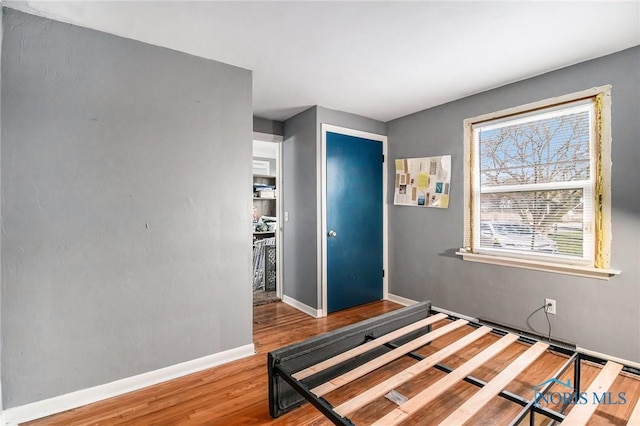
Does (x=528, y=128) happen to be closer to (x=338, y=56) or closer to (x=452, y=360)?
(x=338, y=56)

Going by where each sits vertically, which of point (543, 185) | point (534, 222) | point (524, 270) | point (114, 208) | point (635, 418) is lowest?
point (635, 418)

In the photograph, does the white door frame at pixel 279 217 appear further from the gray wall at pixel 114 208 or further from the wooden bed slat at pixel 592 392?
the wooden bed slat at pixel 592 392

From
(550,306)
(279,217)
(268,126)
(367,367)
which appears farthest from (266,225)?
(550,306)

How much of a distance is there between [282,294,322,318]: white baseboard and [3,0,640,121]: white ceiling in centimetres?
234

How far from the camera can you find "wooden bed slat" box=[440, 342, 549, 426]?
1.29 meters

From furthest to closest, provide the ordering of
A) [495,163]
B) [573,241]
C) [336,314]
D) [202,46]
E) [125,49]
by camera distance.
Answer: [336,314] → [495,163] → [573,241] → [202,46] → [125,49]

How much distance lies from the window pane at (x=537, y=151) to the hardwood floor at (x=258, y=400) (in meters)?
1.46

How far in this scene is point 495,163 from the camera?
2.82m

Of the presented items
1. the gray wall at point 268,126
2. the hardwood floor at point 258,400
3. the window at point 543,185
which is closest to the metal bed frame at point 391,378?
the hardwood floor at point 258,400

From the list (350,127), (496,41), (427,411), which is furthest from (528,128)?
(427,411)

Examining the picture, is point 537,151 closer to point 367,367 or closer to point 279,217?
point 367,367

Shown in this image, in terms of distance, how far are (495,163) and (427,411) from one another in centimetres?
224

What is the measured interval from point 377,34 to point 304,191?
1860 millimetres

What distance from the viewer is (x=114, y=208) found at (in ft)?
6.24
